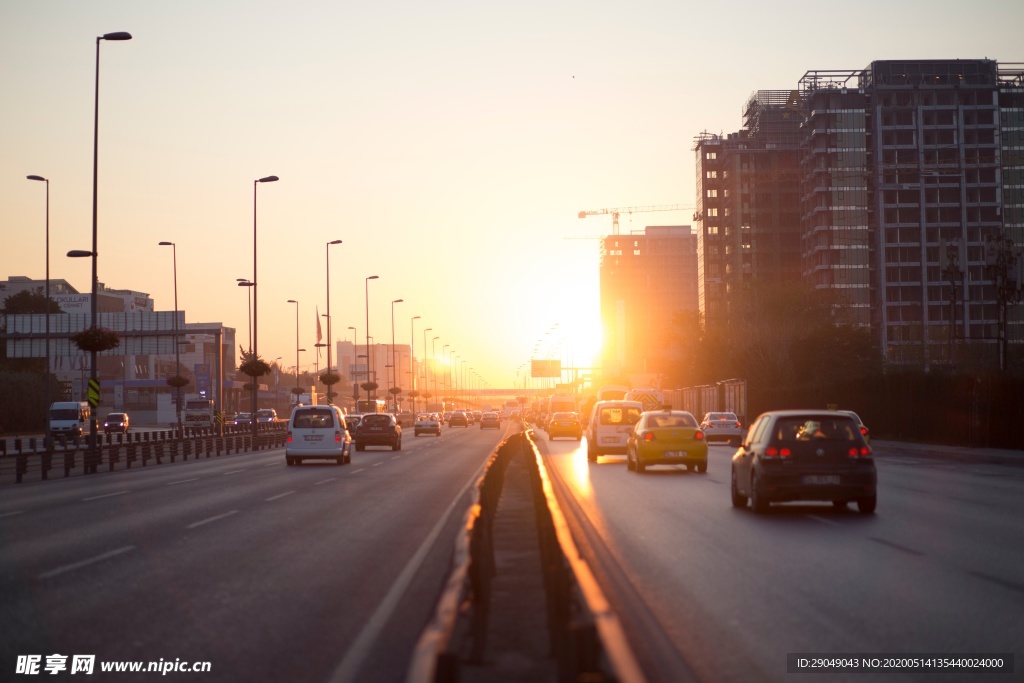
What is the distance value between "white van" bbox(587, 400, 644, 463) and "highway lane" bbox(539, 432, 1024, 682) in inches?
662

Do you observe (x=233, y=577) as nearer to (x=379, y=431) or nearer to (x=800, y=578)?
(x=800, y=578)

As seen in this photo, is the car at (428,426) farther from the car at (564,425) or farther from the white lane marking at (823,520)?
the white lane marking at (823,520)

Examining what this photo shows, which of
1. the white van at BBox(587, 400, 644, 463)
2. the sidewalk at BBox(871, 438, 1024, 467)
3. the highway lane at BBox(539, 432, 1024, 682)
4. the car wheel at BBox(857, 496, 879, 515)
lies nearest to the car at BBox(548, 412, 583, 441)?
the sidewalk at BBox(871, 438, 1024, 467)

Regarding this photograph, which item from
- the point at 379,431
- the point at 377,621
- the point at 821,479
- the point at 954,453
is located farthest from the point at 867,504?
the point at 379,431

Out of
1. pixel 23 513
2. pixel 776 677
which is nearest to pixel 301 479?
pixel 23 513

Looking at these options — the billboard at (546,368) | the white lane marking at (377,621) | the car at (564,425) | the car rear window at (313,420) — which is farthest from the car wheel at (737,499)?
the billboard at (546,368)

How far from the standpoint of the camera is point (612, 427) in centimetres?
4112

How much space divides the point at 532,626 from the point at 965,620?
130 inches

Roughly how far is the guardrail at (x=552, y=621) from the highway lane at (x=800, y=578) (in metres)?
0.72

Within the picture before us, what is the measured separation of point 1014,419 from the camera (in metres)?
44.5

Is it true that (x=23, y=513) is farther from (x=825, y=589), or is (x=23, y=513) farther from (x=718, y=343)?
(x=718, y=343)

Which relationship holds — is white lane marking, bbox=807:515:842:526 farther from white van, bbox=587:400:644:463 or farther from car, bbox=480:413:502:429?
car, bbox=480:413:502:429

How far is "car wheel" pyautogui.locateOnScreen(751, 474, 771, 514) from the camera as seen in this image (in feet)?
64.5

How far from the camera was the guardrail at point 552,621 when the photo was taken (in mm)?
5094
